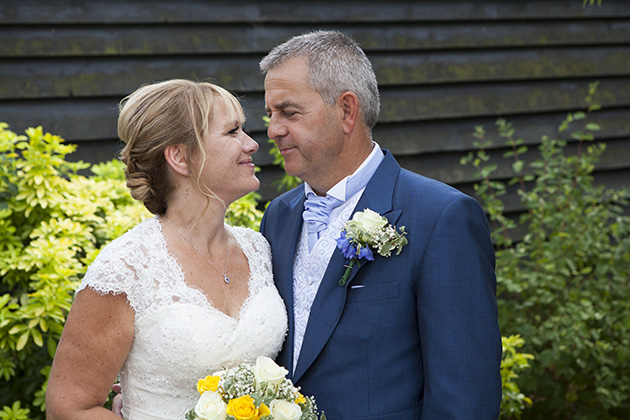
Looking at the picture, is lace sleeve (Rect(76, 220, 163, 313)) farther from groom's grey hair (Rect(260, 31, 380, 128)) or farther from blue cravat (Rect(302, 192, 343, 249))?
groom's grey hair (Rect(260, 31, 380, 128))

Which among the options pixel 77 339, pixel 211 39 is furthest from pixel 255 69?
pixel 77 339

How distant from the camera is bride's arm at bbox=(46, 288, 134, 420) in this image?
2.37 m

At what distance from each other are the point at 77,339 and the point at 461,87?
4.32m

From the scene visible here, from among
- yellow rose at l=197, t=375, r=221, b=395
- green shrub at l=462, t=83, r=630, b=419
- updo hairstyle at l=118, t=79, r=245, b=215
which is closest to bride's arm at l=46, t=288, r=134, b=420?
yellow rose at l=197, t=375, r=221, b=395

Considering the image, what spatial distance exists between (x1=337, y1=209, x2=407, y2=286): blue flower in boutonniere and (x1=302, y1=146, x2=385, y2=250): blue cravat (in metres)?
0.20

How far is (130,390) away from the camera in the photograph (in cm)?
259

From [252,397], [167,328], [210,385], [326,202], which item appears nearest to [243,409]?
[252,397]

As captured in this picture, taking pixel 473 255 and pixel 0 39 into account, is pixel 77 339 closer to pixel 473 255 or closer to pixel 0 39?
pixel 473 255

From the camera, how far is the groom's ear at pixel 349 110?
2.56 m

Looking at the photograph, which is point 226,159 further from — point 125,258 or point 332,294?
point 332,294

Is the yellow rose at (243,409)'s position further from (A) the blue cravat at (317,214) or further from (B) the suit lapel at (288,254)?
(A) the blue cravat at (317,214)

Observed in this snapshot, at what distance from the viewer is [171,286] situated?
2535 millimetres

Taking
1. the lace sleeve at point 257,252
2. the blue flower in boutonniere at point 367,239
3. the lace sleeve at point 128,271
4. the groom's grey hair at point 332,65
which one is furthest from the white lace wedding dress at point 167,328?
the groom's grey hair at point 332,65

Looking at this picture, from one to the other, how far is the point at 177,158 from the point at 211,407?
37.5 inches
